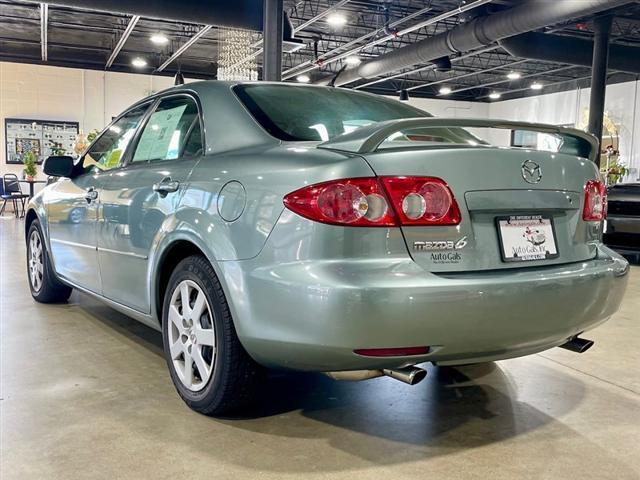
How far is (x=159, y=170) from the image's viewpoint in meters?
2.30

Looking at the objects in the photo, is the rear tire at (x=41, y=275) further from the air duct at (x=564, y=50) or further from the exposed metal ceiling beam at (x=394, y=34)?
the air duct at (x=564, y=50)

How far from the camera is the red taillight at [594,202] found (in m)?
1.93

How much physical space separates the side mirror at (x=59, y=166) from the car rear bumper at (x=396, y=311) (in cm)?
178

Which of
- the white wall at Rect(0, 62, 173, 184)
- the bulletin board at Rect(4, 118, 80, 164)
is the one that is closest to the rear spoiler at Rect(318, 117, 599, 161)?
the bulletin board at Rect(4, 118, 80, 164)

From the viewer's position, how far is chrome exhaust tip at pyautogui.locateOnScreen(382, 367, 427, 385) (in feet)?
5.36

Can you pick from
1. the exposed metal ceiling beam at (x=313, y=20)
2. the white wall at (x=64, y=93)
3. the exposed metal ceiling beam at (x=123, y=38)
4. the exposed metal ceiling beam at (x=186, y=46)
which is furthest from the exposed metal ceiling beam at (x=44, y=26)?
the exposed metal ceiling beam at (x=313, y=20)

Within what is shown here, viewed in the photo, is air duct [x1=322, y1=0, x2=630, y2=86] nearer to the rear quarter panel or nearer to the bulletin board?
the rear quarter panel

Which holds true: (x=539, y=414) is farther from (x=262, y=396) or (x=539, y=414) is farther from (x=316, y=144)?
(x=316, y=144)

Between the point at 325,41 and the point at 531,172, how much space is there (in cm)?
1322

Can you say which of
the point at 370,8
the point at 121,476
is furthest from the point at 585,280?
the point at 370,8

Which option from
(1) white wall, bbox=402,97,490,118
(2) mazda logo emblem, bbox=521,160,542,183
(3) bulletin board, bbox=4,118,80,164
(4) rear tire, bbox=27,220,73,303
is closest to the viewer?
(2) mazda logo emblem, bbox=521,160,542,183

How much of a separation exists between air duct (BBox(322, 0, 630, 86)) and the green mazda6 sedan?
652 cm

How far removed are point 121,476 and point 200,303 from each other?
1.93 ft

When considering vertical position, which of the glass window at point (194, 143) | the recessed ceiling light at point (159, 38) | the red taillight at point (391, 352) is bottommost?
the red taillight at point (391, 352)
